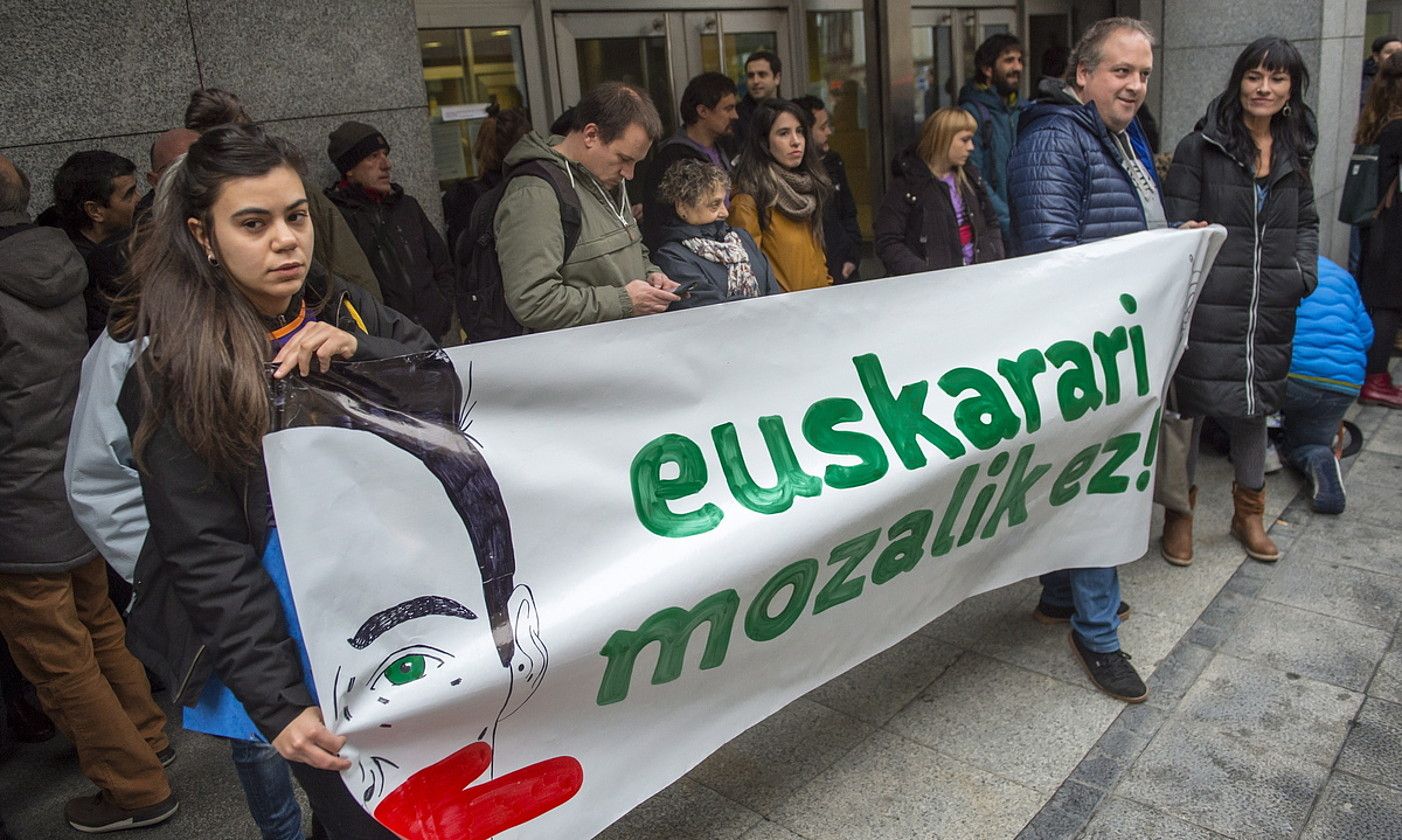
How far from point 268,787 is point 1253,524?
12.4 ft

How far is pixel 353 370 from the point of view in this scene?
2.05 meters

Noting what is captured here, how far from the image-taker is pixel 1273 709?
343 centimetres

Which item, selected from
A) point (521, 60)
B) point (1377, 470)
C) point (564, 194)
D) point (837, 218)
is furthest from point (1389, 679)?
point (521, 60)

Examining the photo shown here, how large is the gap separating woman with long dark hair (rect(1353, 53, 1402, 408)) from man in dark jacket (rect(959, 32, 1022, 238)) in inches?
78.8

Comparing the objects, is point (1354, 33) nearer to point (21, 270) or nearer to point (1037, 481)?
point (1037, 481)

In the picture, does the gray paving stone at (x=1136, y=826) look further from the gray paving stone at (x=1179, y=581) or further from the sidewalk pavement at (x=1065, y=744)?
the gray paving stone at (x=1179, y=581)

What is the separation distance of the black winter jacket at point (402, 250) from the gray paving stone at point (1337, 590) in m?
3.49

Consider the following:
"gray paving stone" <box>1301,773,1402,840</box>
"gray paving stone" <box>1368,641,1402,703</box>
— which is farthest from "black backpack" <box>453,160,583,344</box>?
"gray paving stone" <box>1368,641,1402,703</box>

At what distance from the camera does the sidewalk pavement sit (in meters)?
3.00

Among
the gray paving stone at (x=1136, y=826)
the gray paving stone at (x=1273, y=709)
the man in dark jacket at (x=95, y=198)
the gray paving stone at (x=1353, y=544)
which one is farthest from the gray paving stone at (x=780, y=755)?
the man in dark jacket at (x=95, y=198)

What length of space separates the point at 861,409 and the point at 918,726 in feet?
3.97

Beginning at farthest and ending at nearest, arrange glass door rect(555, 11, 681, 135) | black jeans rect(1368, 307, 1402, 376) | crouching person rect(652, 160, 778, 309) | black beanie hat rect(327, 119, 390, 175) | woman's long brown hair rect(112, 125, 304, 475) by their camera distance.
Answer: glass door rect(555, 11, 681, 135), black jeans rect(1368, 307, 1402, 376), black beanie hat rect(327, 119, 390, 175), crouching person rect(652, 160, 778, 309), woman's long brown hair rect(112, 125, 304, 475)

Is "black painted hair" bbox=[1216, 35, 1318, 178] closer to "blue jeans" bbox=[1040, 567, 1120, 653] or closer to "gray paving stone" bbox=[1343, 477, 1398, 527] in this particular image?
"gray paving stone" bbox=[1343, 477, 1398, 527]

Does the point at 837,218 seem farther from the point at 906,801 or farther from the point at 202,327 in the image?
the point at 202,327
